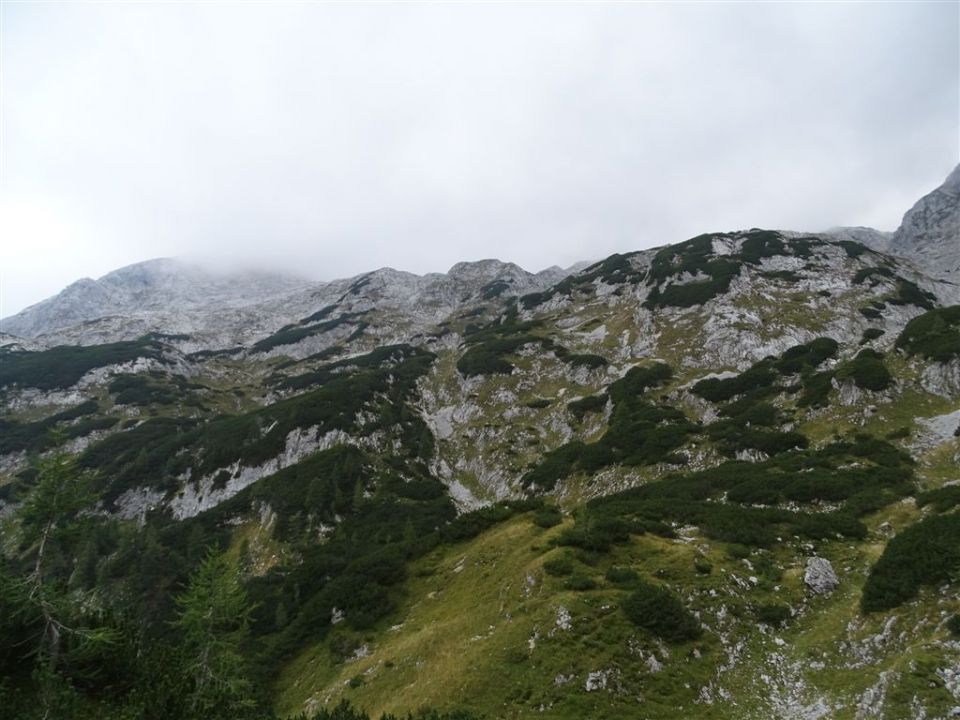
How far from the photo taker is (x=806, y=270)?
9544cm

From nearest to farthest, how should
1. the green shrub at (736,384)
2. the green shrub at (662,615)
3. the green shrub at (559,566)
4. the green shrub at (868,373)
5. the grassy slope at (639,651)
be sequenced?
the grassy slope at (639,651) < the green shrub at (662,615) < the green shrub at (559,566) < the green shrub at (868,373) < the green shrub at (736,384)

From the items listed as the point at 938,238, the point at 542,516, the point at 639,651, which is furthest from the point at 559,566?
the point at 938,238

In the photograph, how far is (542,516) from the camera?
3253 centimetres

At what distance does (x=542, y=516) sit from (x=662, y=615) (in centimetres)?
1237

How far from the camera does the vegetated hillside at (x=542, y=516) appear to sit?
17.9 m

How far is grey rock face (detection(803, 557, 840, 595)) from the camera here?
22.8 metres

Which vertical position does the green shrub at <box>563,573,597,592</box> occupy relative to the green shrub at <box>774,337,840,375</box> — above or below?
above

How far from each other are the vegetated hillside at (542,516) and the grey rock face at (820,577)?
0.12 metres

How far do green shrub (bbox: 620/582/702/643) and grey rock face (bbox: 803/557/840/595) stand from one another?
6088 millimetres

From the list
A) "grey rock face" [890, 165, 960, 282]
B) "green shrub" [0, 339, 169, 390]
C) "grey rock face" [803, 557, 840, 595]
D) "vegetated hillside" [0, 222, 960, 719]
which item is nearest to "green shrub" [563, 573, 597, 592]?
"vegetated hillside" [0, 222, 960, 719]

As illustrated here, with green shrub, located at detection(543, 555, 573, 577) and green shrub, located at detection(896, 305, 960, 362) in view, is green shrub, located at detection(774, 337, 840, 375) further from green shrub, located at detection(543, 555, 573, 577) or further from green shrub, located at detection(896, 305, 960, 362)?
green shrub, located at detection(543, 555, 573, 577)

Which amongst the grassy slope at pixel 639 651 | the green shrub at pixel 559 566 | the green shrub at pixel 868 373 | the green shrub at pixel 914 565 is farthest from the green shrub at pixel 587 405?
the green shrub at pixel 914 565

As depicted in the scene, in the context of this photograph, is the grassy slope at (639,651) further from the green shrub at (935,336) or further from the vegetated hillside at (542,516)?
the green shrub at (935,336)

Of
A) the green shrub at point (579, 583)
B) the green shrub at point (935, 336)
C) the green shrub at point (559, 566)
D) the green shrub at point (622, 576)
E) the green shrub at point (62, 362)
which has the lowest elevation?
the green shrub at point (935, 336)
